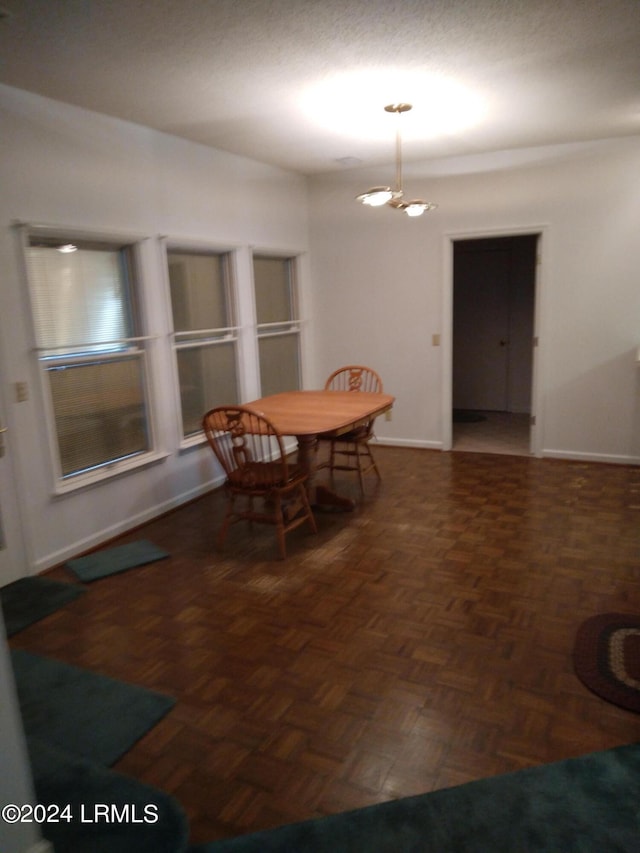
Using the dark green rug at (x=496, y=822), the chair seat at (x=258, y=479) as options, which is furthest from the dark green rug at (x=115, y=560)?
the dark green rug at (x=496, y=822)

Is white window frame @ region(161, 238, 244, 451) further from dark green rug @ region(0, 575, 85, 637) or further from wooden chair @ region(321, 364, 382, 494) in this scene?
dark green rug @ region(0, 575, 85, 637)

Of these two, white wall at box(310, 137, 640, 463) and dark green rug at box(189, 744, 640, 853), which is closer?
dark green rug at box(189, 744, 640, 853)

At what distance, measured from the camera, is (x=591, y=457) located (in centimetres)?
506

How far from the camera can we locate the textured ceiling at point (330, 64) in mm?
2322

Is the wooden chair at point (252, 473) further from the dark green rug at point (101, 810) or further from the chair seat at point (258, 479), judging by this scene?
the dark green rug at point (101, 810)

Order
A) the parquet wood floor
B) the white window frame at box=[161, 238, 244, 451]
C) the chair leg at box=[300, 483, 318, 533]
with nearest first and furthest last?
the parquet wood floor → the chair leg at box=[300, 483, 318, 533] → the white window frame at box=[161, 238, 244, 451]

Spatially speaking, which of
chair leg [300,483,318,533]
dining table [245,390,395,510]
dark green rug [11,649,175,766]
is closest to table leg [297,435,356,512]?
dining table [245,390,395,510]

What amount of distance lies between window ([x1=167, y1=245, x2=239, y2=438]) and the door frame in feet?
6.33

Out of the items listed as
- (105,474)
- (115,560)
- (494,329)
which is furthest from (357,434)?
(494,329)

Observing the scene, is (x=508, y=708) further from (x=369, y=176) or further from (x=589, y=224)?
(x=369, y=176)

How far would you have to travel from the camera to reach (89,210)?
347cm

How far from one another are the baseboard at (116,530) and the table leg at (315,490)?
2.88 ft

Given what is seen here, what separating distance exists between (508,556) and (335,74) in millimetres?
2672

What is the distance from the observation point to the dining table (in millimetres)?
3543
